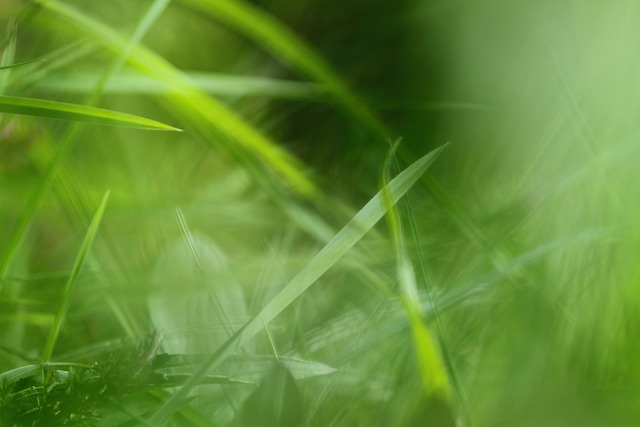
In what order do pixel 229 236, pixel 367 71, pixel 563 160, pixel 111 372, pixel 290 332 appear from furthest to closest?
pixel 367 71
pixel 229 236
pixel 563 160
pixel 290 332
pixel 111 372

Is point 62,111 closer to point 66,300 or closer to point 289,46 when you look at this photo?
point 66,300

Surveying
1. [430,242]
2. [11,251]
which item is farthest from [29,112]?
[430,242]

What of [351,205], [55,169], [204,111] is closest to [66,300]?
[55,169]

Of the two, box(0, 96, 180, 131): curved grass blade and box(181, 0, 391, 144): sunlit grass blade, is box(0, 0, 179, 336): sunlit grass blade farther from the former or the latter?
box(181, 0, 391, 144): sunlit grass blade

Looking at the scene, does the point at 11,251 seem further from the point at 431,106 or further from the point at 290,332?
the point at 431,106

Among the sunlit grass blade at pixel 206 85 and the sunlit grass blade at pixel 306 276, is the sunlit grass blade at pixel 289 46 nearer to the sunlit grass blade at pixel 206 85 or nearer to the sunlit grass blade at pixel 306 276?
the sunlit grass blade at pixel 206 85

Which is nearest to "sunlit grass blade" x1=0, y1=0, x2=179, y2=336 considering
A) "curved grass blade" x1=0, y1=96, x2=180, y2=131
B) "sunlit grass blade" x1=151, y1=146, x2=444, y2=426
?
"curved grass blade" x1=0, y1=96, x2=180, y2=131
